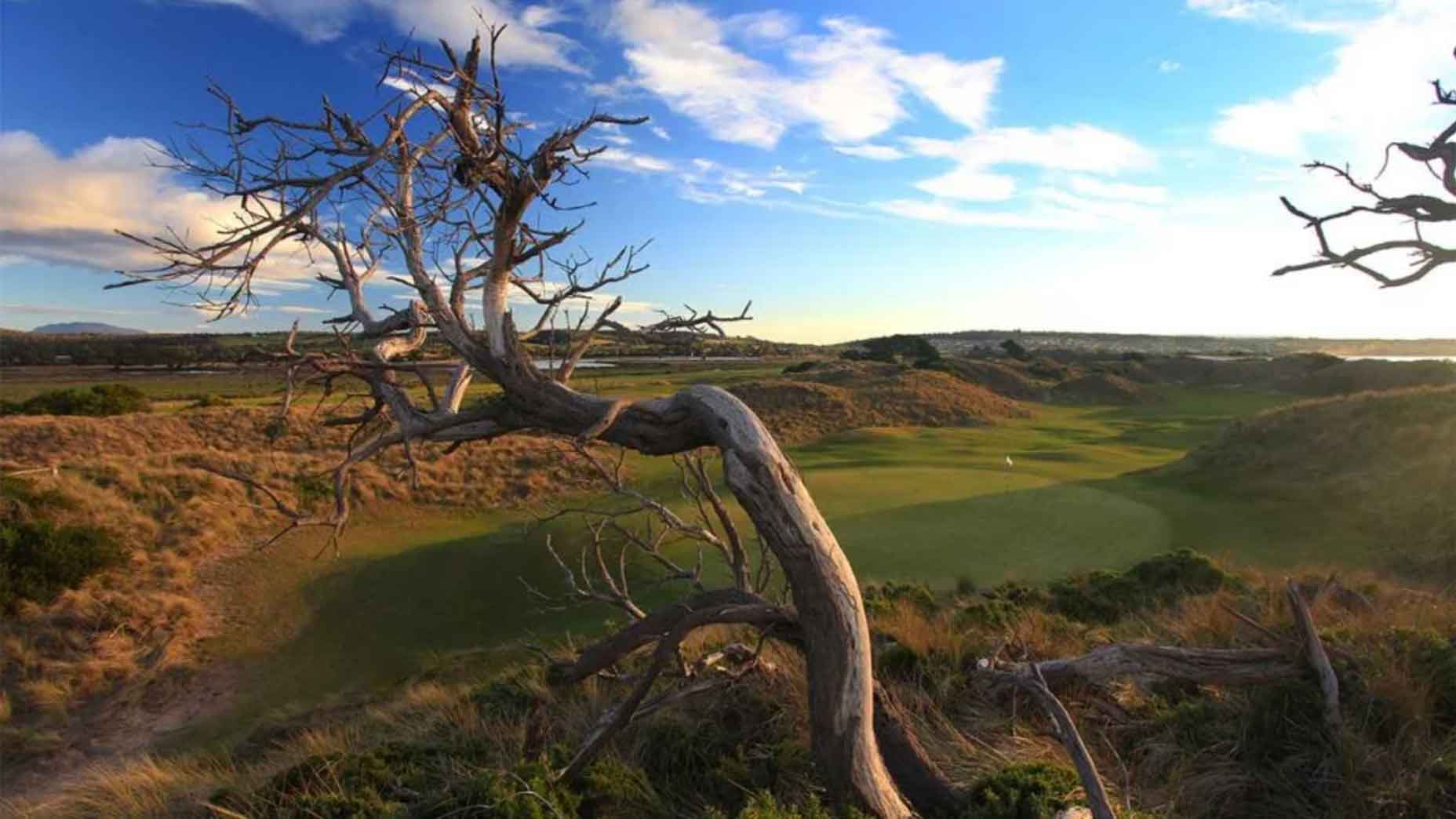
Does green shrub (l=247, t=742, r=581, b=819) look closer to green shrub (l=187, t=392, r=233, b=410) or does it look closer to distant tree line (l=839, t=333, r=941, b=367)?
green shrub (l=187, t=392, r=233, b=410)

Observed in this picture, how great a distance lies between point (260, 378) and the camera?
3.60 meters

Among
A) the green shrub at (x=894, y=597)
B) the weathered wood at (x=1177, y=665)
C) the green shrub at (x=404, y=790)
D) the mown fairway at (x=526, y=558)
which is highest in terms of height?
the weathered wood at (x=1177, y=665)

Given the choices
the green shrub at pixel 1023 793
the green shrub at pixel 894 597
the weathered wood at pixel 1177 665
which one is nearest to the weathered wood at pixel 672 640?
the green shrub at pixel 1023 793

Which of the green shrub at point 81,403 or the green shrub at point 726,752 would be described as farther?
the green shrub at point 81,403

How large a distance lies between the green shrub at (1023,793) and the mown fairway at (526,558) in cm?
559

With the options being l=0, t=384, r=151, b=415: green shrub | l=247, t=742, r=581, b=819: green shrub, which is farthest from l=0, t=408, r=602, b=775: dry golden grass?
l=0, t=384, r=151, b=415: green shrub

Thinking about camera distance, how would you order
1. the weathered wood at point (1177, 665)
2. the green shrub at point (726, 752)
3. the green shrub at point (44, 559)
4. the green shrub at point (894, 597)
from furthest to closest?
the green shrub at point (44, 559)
the green shrub at point (894, 597)
the weathered wood at point (1177, 665)
the green shrub at point (726, 752)

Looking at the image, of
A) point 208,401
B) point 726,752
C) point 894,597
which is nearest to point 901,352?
point 208,401

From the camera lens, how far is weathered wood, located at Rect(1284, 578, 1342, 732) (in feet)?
12.5

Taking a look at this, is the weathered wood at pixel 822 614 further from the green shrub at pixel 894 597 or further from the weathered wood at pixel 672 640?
the green shrub at pixel 894 597

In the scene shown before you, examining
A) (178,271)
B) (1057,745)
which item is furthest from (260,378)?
(1057,745)

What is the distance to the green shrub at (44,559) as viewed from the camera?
938cm

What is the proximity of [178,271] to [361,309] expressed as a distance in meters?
1.22

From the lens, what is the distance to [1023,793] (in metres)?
3.29
